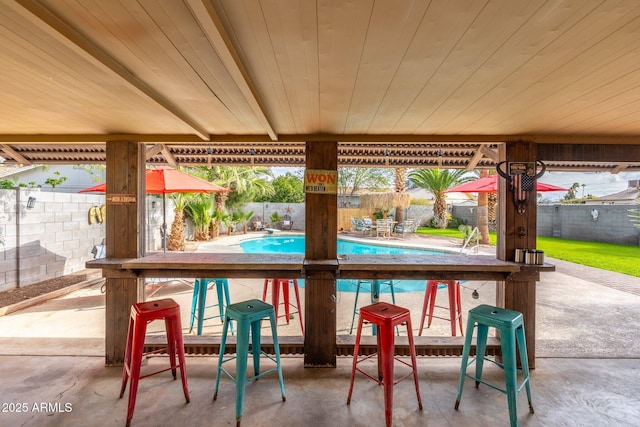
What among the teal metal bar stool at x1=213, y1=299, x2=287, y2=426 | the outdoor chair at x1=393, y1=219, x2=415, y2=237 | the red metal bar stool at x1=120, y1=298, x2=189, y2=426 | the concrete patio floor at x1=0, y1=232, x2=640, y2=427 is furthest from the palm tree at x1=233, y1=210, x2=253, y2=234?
the teal metal bar stool at x1=213, y1=299, x2=287, y2=426

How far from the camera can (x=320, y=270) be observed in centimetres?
268

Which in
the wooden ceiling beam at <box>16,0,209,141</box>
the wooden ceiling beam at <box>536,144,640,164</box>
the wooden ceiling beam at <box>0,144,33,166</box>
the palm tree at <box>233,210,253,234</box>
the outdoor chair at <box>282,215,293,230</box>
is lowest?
the outdoor chair at <box>282,215,293,230</box>

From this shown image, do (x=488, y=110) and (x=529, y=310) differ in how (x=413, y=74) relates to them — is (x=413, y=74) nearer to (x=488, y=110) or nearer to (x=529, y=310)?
(x=488, y=110)

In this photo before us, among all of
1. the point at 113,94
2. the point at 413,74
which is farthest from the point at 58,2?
the point at 413,74

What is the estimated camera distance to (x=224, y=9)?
1109mm

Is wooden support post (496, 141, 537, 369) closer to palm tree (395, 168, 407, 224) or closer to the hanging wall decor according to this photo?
the hanging wall decor

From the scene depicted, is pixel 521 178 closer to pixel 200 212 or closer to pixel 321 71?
pixel 321 71

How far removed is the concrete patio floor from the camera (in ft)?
6.98

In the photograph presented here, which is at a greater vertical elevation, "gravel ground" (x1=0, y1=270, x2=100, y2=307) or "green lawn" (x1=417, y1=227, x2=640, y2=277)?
"green lawn" (x1=417, y1=227, x2=640, y2=277)

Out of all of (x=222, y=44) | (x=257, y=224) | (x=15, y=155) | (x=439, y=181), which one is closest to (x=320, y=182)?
(x=222, y=44)

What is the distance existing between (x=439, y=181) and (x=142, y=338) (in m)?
14.6

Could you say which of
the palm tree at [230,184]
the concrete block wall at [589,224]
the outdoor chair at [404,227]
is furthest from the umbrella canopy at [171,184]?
the concrete block wall at [589,224]

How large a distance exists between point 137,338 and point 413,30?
99.1 inches

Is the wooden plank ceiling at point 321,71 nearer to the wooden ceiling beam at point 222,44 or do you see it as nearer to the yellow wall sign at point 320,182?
the wooden ceiling beam at point 222,44
